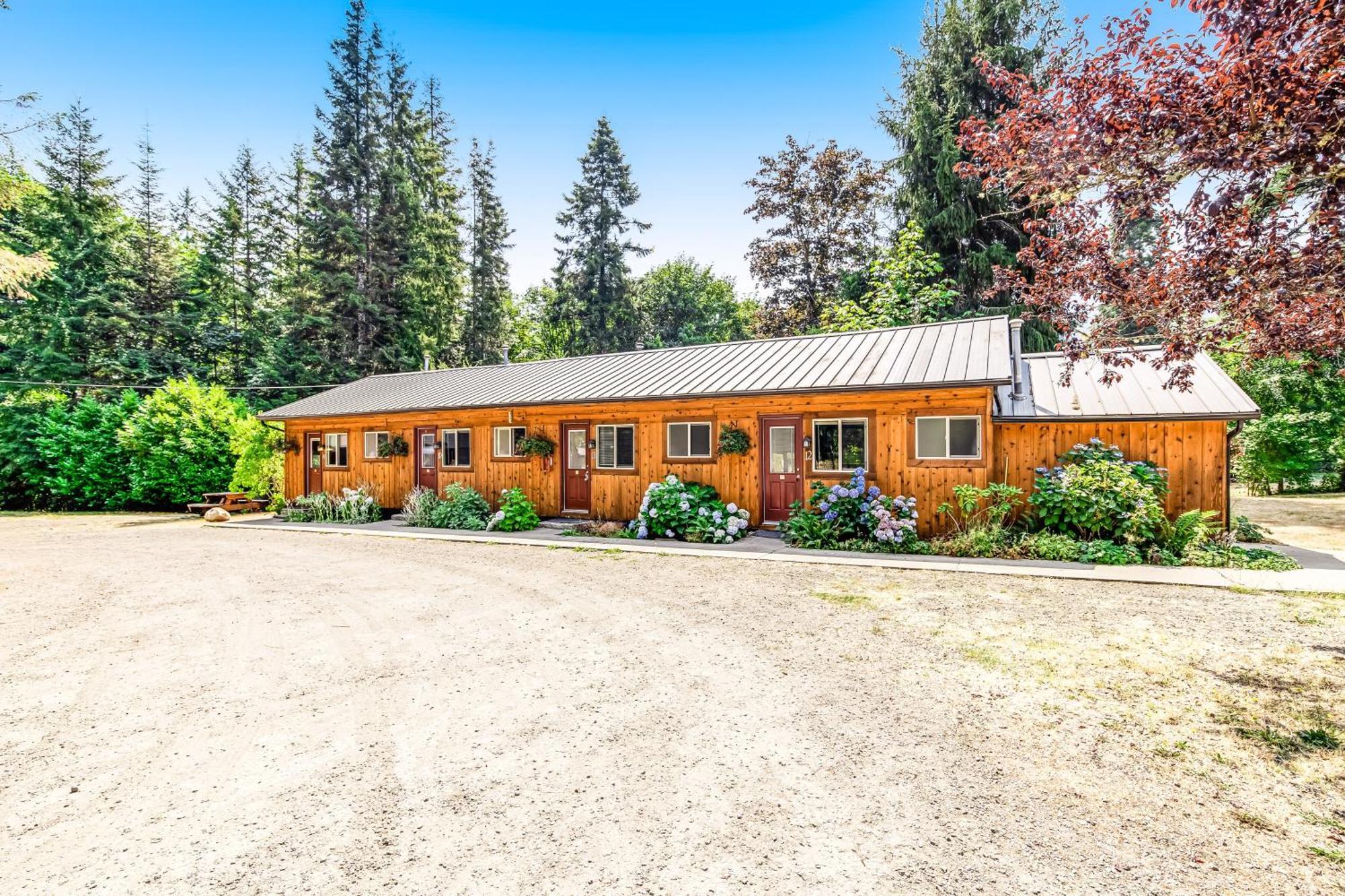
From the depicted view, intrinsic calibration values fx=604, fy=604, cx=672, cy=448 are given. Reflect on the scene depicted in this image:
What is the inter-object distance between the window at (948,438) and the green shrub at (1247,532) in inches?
160

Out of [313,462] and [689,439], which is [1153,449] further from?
[313,462]

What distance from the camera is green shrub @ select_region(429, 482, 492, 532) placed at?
1297 centimetres

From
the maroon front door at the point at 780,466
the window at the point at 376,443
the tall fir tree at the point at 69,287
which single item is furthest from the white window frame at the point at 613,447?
the tall fir tree at the point at 69,287

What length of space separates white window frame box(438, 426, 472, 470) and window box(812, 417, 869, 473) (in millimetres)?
8066

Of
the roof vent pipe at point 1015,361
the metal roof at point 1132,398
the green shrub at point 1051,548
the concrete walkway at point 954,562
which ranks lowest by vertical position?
the concrete walkway at point 954,562

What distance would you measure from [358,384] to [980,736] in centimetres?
1960

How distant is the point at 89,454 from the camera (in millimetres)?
18172

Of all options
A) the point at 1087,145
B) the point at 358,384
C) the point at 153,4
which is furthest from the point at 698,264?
the point at 1087,145

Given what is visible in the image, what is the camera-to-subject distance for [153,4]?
12.8 metres

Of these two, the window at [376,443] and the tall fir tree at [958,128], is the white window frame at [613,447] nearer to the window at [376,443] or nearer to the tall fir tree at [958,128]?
the window at [376,443]

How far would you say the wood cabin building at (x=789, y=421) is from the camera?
31.0ft

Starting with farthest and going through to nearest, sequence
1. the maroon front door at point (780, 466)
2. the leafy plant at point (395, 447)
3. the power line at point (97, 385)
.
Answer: the power line at point (97, 385)
the leafy plant at point (395, 447)
the maroon front door at point (780, 466)

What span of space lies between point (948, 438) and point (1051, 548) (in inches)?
Result: 86.6

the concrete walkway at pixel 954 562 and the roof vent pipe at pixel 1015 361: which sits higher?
the roof vent pipe at pixel 1015 361
